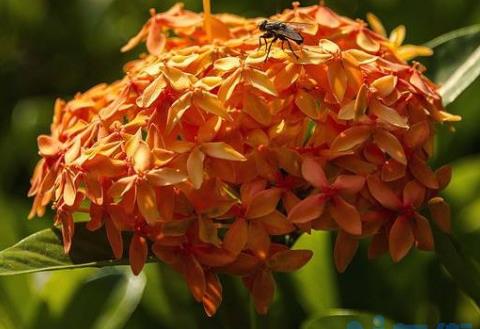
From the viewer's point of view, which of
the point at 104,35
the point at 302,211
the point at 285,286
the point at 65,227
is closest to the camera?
the point at 302,211

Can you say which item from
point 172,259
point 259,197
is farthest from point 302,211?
point 172,259

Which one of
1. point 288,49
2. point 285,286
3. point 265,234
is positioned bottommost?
point 285,286

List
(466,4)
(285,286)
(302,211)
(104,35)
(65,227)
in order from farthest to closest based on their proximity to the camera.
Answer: (104,35) < (466,4) < (285,286) < (65,227) < (302,211)

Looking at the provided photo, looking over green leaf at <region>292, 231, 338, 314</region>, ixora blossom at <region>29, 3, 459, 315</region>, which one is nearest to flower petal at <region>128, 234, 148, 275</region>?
ixora blossom at <region>29, 3, 459, 315</region>

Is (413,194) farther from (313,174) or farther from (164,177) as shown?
(164,177)

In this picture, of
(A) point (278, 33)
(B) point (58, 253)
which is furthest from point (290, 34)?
(B) point (58, 253)

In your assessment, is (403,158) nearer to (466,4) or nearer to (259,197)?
(259,197)

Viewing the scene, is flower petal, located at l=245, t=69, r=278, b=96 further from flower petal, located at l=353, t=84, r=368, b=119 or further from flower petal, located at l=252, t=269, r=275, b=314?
flower petal, located at l=252, t=269, r=275, b=314

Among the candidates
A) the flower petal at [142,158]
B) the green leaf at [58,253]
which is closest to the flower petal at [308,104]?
the flower petal at [142,158]
